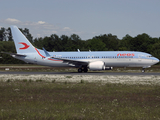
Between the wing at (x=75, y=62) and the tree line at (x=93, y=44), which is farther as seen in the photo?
the tree line at (x=93, y=44)

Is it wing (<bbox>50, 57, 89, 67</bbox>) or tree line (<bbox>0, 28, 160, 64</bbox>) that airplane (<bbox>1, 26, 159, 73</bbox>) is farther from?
tree line (<bbox>0, 28, 160, 64</bbox>)

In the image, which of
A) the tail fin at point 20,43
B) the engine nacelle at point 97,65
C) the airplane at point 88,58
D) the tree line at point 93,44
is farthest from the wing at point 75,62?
the tree line at point 93,44

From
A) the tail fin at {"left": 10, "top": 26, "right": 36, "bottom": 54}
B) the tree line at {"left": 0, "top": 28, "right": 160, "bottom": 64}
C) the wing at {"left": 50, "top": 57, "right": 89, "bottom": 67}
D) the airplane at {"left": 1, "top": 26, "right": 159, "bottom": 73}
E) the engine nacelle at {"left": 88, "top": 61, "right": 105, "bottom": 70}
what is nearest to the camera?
the engine nacelle at {"left": 88, "top": 61, "right": 105, "bottom": 70}

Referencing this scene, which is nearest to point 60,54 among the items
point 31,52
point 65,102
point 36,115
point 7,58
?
point 31,52

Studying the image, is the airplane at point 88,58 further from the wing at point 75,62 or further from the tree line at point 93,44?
the tree line at point 93,44

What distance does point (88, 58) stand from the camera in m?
41.1

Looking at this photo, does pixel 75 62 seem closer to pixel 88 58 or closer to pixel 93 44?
pixel 88 58

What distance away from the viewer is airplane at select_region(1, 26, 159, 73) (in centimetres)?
3969

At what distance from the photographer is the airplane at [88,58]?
39688mm

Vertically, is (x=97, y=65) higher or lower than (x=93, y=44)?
lower

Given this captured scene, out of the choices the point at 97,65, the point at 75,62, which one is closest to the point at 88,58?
the point at 75,62

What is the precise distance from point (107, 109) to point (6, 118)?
13.7 ft

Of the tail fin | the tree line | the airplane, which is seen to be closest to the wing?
the airplane

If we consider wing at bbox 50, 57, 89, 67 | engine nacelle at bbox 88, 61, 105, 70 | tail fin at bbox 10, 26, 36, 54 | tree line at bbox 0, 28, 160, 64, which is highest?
tree line at bbox 0, 28, 160, 64
